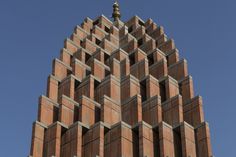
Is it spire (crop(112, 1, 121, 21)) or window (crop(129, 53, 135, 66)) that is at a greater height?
spire (crop(112, 1, 121, 21))

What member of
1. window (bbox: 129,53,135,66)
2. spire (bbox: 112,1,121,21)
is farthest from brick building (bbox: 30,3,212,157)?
spire (bbox: 112,1,121,21)

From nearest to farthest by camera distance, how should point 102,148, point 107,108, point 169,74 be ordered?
point 102,148
point 107,108
point 169,74

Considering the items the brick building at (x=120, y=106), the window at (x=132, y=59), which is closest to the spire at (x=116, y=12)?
the brick building at (x=120, y=106)

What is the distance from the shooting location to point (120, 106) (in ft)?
203

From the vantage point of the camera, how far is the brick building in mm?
56344

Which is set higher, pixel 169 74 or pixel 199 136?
pixel 169 74

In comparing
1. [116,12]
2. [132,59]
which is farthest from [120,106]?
[116,12]

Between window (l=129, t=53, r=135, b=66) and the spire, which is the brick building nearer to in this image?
window (l=129, t=53, r=135, b=66)

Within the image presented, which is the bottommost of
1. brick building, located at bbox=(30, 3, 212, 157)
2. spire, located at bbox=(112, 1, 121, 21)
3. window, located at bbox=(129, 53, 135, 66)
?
brick building, located at bbox=(30, 3, 212, 157)

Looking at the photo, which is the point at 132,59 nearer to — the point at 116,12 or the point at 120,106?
the point at 120,106

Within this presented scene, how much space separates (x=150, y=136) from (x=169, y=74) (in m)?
13.8

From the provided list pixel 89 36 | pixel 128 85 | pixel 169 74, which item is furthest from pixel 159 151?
pixel 89 36

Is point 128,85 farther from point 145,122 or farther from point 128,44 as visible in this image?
point 128,44

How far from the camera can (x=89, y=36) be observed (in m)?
77.6
